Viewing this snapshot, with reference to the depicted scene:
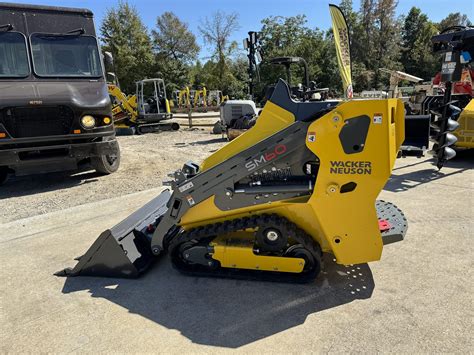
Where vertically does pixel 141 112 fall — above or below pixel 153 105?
below

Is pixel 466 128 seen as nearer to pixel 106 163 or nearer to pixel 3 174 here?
pixel 106 163

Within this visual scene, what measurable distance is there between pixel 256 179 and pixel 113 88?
15.5 m

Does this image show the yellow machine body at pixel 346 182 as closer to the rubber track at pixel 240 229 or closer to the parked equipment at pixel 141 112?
the rubber track at pixel 240 229

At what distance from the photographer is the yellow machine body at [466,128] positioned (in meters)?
6.61

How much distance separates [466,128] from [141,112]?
1325cm

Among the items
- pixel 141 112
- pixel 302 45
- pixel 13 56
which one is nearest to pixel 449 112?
pixel 13 56

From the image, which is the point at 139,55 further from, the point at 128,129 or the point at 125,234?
the point at 125,234

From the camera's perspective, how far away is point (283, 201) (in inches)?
107

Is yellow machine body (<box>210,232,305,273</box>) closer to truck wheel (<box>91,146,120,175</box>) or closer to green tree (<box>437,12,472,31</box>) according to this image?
truck wheel (<box>91,146,120,175</box>)

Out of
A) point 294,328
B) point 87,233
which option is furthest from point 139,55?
point 294,328

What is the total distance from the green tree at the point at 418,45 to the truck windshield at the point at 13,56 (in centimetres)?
4124

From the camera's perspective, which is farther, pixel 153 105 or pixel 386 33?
pixel 386 33

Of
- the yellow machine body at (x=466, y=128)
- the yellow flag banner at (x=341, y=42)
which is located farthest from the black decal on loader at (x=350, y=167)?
the yellow flag banner at (x=341, y=42)

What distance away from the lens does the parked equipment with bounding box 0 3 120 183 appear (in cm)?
561
